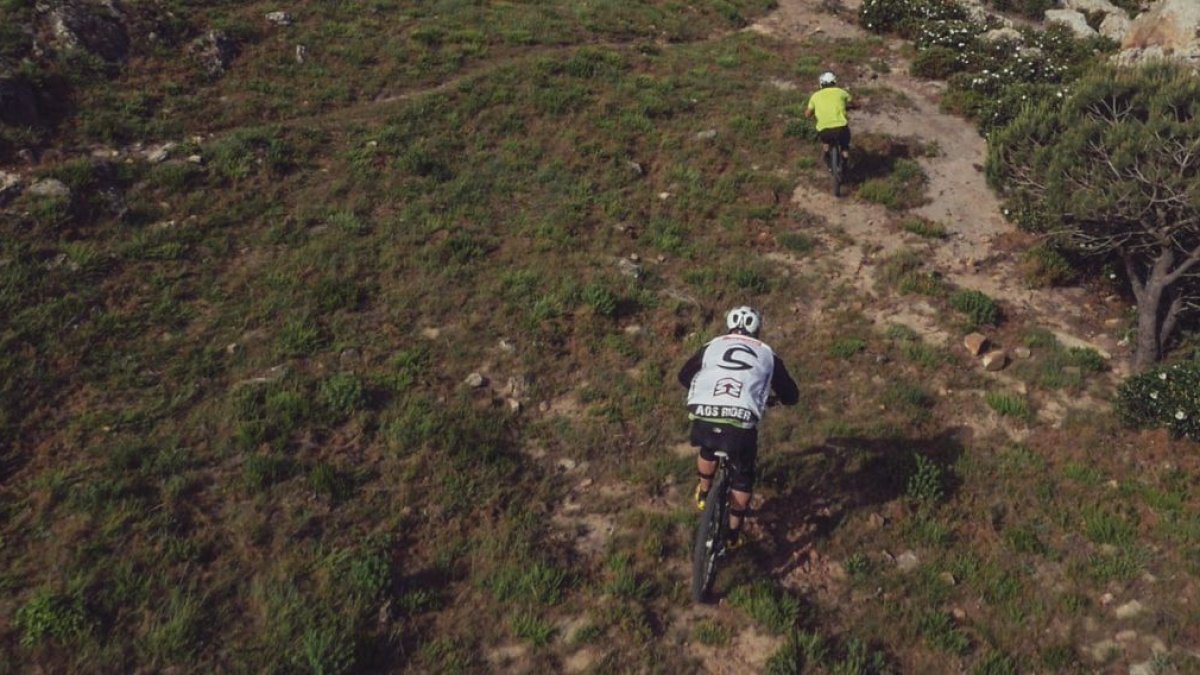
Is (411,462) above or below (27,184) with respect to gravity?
below

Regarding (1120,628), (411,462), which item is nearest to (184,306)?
(411,462)

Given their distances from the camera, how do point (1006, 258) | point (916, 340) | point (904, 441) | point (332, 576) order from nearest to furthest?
point (332, 576) → point (904, 441) → point (916, 340) → point (1006, 258)

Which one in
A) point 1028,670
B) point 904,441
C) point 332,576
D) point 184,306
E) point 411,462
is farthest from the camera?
point 184,306

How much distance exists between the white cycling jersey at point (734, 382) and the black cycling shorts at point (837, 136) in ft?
35.1

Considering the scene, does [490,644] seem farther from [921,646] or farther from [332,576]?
[921,646]

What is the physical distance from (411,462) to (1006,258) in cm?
1237

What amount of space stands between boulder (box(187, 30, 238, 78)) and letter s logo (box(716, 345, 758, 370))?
55.2 ft

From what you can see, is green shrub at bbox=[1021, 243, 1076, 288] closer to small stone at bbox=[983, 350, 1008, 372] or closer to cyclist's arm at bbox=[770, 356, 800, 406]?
small stone at bbox=[983, 350, 1008, 372]

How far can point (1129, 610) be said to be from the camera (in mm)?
7734

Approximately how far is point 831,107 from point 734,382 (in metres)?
11.4

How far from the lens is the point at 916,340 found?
12.5m

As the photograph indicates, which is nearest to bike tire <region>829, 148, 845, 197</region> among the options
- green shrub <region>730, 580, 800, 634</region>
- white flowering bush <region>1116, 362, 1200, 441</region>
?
white flowering bush <region>1116, 362, 1200, 441</region>

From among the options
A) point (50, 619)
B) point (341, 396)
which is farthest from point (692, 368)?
point (50, 619)

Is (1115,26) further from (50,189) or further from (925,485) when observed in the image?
(50,189)
